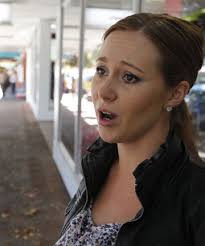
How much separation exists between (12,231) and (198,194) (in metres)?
3.83

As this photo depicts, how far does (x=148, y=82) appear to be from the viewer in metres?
1.09

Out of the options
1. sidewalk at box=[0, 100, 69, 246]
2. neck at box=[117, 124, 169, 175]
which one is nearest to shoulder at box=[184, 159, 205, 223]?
neck at box=[117, 124, 169, 175]

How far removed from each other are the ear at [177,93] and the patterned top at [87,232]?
34 cm

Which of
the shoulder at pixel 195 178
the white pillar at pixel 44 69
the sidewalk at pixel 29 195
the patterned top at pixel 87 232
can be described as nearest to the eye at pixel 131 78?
the shoulder at pixel 195 178

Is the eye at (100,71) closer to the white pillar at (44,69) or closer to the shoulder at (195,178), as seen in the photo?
the shoulder at (195,178)

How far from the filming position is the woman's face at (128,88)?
108 cm

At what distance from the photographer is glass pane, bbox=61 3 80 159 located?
6.15m

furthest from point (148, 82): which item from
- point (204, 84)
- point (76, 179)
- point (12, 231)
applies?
point (76, 179)

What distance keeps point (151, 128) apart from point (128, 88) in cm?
13

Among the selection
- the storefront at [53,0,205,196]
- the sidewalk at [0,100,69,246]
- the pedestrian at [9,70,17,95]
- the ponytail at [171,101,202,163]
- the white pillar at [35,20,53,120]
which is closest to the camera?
the ponytail at [171,101,202,163]

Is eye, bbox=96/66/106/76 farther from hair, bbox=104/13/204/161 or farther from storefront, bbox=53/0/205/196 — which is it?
storefront, bbox=53/0/205/196

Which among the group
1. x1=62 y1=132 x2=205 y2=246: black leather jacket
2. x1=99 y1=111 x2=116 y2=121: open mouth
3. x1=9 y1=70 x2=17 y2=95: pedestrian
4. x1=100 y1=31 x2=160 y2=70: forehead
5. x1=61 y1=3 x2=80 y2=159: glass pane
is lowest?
x1=9 y1=70 x2=17 y2=95: pedestrian

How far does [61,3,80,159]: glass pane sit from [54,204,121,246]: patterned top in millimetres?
4756

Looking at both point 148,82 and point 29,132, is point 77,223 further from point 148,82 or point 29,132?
point 29,132
